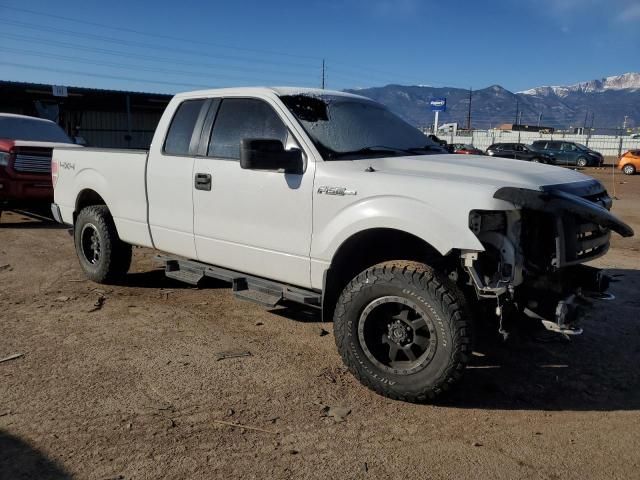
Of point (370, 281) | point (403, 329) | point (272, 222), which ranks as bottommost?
point (403, 329)

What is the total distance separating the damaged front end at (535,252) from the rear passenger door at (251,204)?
1290 mm

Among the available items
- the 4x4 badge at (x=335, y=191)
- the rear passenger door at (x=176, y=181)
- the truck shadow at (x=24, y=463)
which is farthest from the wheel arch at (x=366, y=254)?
the truck shadow at (x=24, y=463)

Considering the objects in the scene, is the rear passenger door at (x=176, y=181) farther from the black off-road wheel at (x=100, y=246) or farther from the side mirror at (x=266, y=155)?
the side mirror at (x=266, y=155)

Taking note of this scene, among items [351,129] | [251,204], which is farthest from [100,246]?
[351,129]

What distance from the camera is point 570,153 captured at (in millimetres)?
36469

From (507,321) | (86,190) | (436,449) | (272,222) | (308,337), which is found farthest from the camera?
(86,190)

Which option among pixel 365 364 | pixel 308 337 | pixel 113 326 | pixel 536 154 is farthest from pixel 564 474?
pixel 536 154

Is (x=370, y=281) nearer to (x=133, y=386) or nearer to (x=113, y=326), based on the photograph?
(x=133, y=386)

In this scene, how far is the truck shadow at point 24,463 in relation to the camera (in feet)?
9.11

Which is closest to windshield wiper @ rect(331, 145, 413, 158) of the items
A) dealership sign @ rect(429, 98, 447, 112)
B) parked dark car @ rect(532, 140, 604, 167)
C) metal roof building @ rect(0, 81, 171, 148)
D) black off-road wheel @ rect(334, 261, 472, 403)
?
black off-road wheel @ rect(334, 261, 472, 403)

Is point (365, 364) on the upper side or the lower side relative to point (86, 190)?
lower

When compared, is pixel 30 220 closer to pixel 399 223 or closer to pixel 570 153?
pixel 399 223

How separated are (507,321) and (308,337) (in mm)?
1783

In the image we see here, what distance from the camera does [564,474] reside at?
2.87 meters
